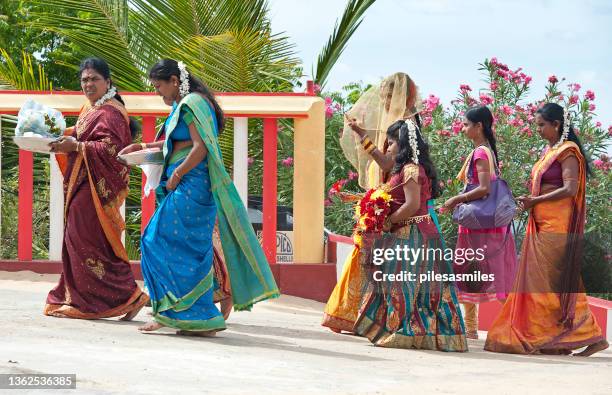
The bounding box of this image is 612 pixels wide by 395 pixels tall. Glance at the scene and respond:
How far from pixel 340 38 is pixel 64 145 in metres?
9.61

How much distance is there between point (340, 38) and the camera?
1683cm

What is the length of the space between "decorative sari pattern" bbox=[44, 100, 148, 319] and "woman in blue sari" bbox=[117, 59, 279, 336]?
0.65 m

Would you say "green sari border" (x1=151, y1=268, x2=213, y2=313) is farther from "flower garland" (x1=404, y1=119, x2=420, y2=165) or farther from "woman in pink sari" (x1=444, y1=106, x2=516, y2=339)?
"woman in pink sari" (x1=444, y1=106, x2=516, y2=339)

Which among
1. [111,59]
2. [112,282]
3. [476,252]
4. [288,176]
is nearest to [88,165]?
[112,282]

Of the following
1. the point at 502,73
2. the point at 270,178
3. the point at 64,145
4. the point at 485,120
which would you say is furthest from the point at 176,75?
the point at 502,73

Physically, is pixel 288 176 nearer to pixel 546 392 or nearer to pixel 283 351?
pixel 283 351

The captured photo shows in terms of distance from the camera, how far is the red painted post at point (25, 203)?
10.7 m

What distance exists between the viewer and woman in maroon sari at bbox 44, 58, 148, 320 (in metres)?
7.72

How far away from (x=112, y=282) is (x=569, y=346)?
124 inches

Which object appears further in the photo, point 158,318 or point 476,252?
point 476,252

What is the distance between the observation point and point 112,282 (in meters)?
7.79

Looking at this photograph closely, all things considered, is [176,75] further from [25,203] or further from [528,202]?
[25,203]

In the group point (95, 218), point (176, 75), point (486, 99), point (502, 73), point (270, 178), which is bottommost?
point (95, 218)

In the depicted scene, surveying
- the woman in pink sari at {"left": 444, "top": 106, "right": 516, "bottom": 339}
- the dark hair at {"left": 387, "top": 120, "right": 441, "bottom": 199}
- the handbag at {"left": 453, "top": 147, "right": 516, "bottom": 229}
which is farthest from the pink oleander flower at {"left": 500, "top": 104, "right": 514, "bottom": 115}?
the dark hair at {"left": 387, "top": 120, "right": 441, "bottom": 199}
